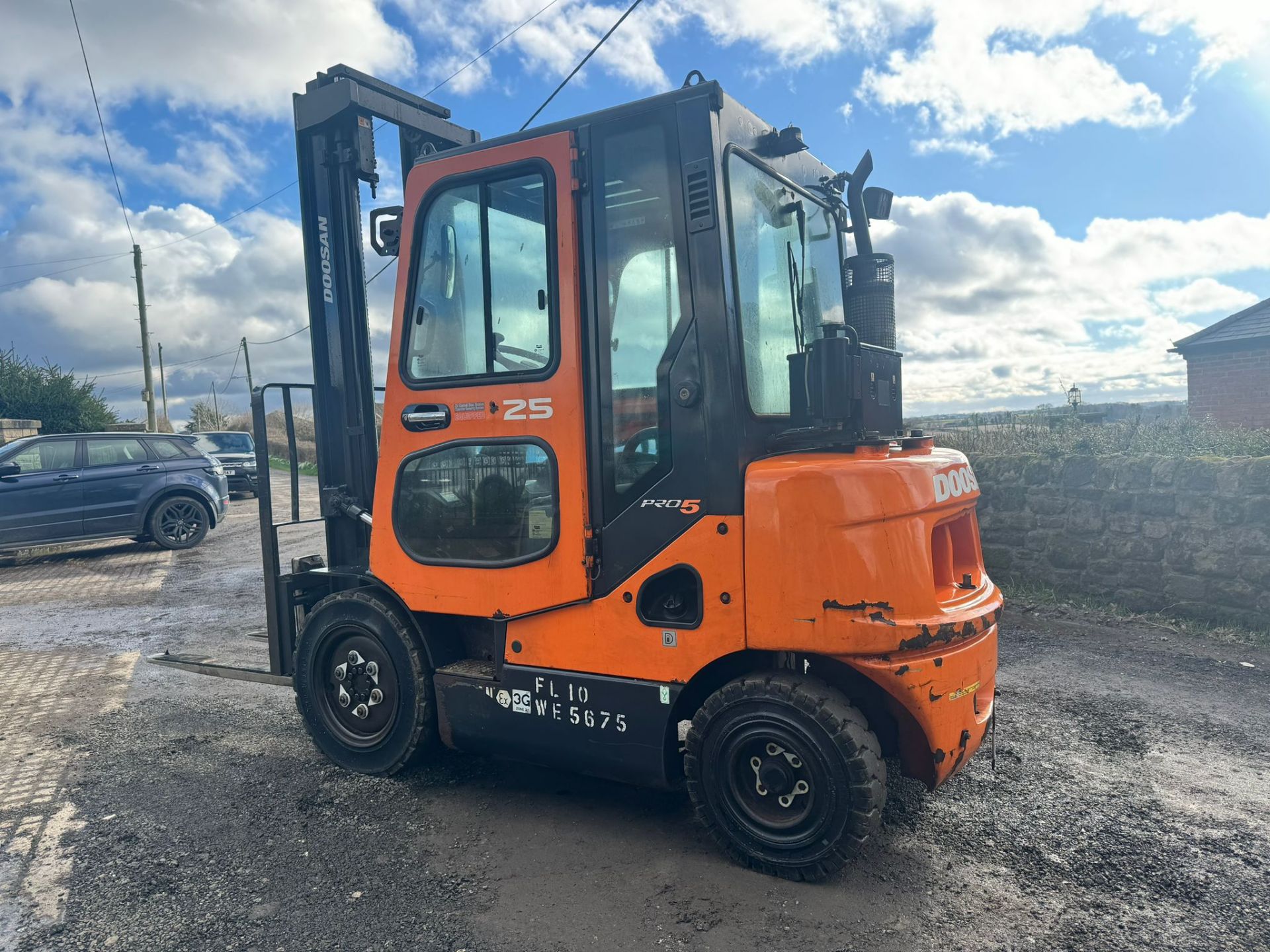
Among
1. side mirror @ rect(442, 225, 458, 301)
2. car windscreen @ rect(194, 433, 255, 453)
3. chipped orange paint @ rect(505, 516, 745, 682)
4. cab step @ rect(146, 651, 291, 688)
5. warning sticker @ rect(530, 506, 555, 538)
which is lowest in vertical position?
cab step @ rect(146, 651, 291, 688)

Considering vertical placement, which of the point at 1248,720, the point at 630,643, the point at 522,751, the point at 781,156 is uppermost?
the point at 781,156

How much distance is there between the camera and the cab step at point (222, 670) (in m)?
4.72

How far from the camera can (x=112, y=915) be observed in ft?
9.95

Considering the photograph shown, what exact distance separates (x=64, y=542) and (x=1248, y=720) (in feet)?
43.0

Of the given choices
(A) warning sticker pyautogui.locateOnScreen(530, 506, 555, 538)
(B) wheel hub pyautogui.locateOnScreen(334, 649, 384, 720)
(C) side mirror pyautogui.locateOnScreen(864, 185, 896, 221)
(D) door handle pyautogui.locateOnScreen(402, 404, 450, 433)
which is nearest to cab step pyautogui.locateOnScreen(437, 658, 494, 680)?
(B) wheel hub pyautogui.locateOnScreen(334, 649, 384, 720)

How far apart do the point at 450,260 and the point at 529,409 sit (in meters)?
0.83

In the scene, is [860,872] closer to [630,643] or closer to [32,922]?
[630,643]

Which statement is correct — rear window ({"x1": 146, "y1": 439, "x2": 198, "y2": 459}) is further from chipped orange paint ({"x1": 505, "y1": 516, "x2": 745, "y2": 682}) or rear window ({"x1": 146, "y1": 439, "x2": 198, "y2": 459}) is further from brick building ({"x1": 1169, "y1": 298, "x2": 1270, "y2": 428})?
brick building ({"x1": 1169, "y1": 298, "x2": 1270, "y2": 428})

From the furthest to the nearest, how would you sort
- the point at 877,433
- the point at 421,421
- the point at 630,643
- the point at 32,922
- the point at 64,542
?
the point at 64,542
the point at 421,421
the point at 877,433
the point at 630,643
the point at 32,922

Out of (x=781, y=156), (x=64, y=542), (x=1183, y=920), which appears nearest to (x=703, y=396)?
(x=781, y=156)

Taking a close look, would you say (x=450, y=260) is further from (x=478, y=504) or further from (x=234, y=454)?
(x=234, y=454)

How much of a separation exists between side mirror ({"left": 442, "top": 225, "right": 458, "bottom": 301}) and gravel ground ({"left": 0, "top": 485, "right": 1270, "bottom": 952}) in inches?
92.7

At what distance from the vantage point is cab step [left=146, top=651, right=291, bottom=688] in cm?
472

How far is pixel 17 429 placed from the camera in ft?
65.3
